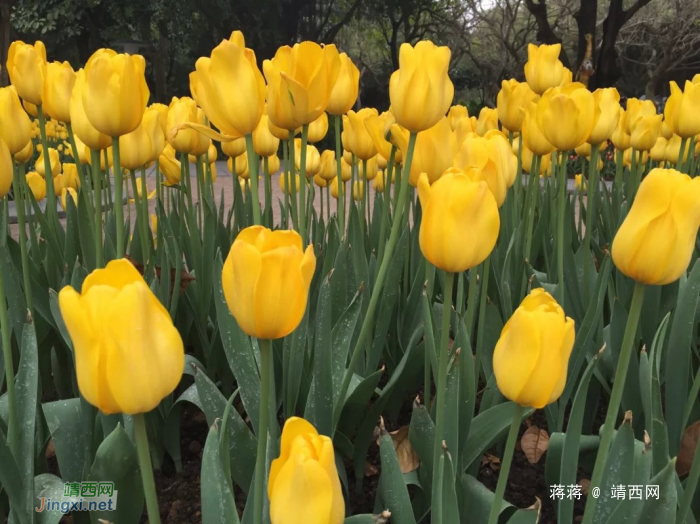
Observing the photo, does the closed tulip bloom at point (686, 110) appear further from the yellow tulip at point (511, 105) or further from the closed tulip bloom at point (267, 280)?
the closed tulip bloom at point (267, 280)

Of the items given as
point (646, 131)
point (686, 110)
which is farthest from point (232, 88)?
point (646, 131)

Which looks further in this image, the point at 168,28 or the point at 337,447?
the point at 168,28

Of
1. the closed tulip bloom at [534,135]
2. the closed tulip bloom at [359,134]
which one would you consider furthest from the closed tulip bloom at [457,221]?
the closed tulip bloom at [359,134]

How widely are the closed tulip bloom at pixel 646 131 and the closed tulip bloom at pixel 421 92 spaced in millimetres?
1327

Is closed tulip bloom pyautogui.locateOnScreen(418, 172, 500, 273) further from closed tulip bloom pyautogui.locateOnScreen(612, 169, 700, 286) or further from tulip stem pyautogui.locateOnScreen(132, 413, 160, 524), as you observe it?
tulip stem pyautogui.locateOnScreen(132, 413, 160, 524)

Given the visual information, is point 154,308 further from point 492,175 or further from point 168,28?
point 168,28

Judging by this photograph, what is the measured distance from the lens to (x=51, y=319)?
43.5 inches

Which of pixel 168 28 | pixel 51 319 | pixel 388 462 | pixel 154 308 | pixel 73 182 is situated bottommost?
pixel 388 462

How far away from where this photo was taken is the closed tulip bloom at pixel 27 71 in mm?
1099

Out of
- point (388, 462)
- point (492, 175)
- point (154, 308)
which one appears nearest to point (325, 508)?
point (154, 308)

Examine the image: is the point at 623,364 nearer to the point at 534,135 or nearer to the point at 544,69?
the point at 534,135

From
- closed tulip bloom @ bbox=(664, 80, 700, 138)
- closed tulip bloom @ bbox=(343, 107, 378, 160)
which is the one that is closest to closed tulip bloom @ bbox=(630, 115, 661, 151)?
closed tulip bloom @ bbox=(664, 80, 700, 138)

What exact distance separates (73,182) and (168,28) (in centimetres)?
1350

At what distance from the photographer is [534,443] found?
113 cm
